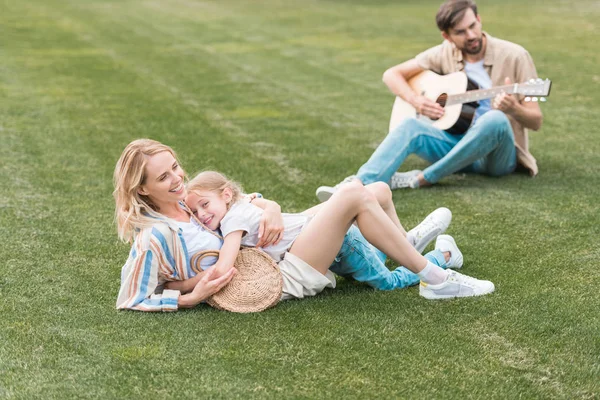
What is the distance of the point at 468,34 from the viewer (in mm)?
6406

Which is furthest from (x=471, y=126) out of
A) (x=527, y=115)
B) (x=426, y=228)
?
(x=426, y=228)

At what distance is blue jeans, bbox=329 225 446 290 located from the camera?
4453 millimetres

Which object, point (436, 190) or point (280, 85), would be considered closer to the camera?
point (436, 190)

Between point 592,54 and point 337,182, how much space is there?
676cm

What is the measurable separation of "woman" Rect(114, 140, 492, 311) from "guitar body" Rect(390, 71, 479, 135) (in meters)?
2.87

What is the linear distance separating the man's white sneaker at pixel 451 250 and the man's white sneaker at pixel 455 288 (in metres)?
0.42

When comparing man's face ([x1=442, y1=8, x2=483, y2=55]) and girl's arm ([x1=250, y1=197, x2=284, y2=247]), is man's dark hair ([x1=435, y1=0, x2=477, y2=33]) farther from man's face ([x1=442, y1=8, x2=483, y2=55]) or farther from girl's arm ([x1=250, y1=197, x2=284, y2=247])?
girl's arm ([x1=250, y1=197, x2=284, y2=247])

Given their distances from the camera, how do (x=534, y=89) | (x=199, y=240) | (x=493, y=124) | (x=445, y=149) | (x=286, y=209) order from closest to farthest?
(x=199, y=240) → (x=286, y=209) → (x=534, y=89) → (x=493, y=124) → (x=445, y=149)

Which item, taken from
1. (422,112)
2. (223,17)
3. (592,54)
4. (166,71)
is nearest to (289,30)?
(223,17)

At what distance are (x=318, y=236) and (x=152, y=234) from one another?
2.45 feet

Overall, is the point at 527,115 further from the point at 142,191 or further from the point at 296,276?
the point at 142,191

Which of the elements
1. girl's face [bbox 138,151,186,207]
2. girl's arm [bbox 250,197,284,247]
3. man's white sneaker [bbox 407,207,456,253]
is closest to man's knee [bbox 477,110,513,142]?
man's white sneaker [bbox 407,207,456,253]

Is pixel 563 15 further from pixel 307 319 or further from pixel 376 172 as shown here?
pixel 307 319

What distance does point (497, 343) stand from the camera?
12.6 feet
